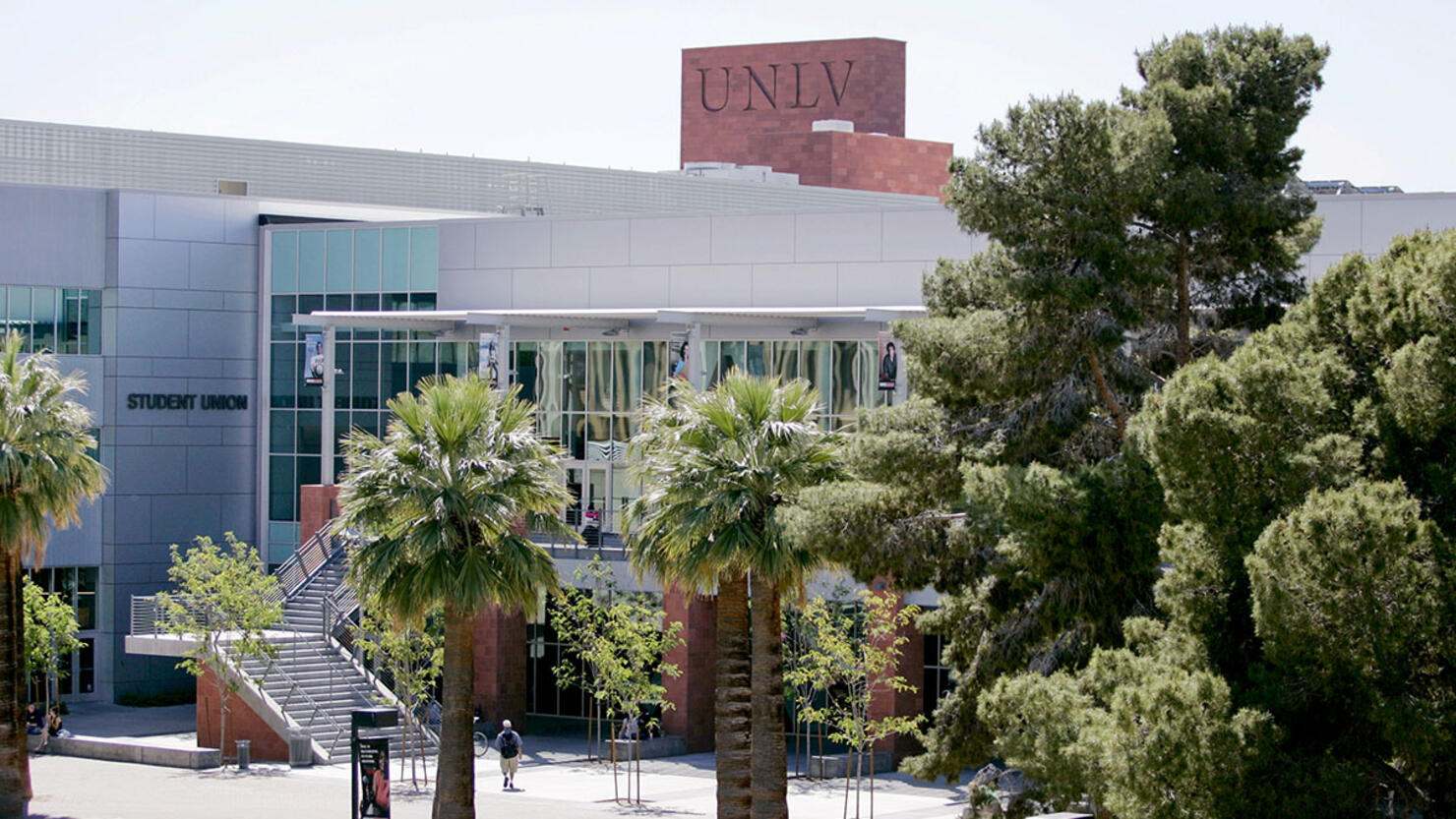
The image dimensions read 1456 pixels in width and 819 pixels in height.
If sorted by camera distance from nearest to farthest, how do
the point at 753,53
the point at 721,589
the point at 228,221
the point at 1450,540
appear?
the point at 1450,540, the point at 721,589, the point at 228,221, the point at 753,53

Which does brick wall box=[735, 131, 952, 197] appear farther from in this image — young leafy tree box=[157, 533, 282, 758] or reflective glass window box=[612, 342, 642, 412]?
young leafy tree box=[157, 533, 282, 758]

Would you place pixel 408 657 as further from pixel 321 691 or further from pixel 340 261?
pixel 340 261

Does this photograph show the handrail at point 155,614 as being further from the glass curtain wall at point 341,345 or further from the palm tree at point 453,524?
the palm tree at point 453,524

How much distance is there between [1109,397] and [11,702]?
21.1m

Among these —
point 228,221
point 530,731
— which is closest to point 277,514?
point 228,221

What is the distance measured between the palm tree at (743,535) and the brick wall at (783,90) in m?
68.9

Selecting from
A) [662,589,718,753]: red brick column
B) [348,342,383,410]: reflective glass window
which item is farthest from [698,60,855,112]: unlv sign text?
[662,589,718,753]: red brick column

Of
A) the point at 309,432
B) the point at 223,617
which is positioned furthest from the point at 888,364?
the point at 309,432

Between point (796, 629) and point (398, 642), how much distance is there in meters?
8.40

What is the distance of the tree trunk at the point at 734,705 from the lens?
28594 millimetres

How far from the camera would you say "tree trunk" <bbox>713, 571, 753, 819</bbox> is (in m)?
28.6

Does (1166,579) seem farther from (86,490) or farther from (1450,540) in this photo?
(86,490)

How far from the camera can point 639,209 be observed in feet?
245

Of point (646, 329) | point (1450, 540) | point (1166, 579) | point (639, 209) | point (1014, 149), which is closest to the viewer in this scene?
point (1450, 540)
